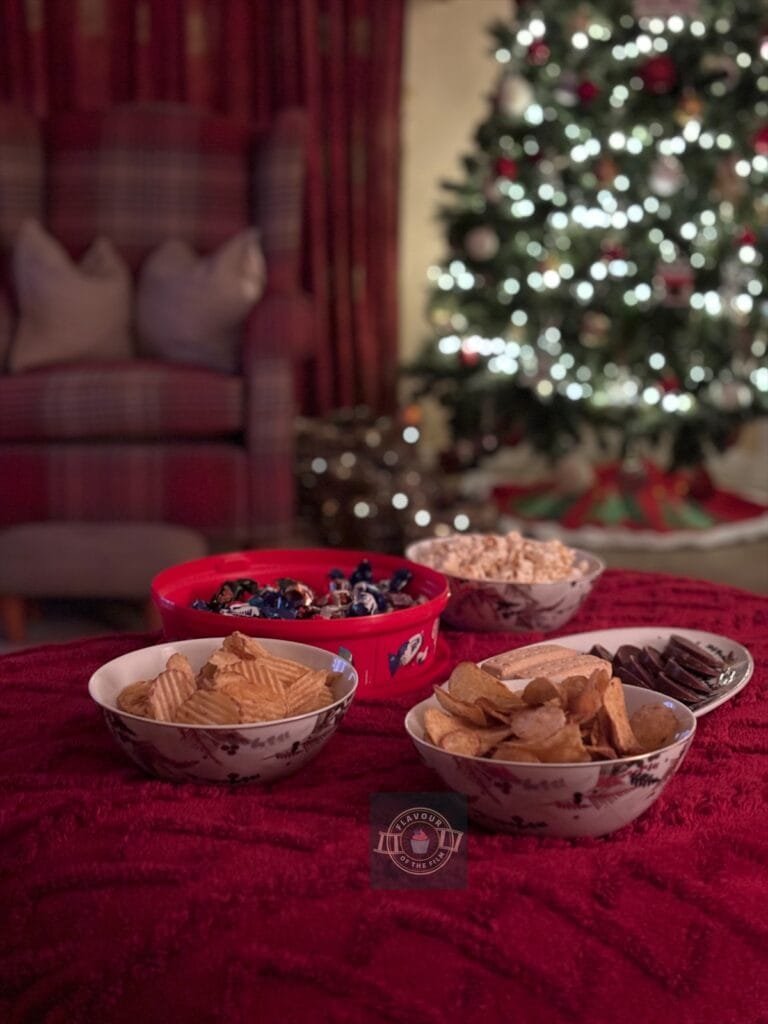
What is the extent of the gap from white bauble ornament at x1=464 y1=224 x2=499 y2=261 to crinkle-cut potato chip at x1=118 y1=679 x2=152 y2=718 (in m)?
3.02

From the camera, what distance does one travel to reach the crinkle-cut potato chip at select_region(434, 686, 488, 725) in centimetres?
84

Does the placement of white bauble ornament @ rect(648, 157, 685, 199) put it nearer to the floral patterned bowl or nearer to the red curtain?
the red curtain

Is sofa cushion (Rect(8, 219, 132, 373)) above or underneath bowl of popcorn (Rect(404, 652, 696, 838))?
above

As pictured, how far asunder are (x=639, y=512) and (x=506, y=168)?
121 centimetres

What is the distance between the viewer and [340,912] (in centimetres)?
69

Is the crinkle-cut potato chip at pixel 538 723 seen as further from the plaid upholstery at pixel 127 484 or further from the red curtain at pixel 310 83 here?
the red curtain at pixel 310 83

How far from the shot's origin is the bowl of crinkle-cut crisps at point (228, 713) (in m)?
0.82

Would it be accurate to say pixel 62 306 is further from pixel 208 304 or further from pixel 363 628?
pixel 363 628

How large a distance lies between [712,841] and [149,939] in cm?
38

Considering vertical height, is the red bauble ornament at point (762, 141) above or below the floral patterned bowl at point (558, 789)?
above

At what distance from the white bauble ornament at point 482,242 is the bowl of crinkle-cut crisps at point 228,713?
296cm

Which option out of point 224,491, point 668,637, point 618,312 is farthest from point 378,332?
point 668,637

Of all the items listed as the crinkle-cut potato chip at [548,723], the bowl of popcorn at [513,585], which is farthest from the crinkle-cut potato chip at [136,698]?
the bowl of popcorn at [513,585]

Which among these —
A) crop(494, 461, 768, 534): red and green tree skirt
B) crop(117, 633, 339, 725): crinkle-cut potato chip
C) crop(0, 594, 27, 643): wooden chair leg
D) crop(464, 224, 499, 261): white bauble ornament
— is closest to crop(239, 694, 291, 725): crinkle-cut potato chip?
crop(117, 633, 339, 725): crinkle-cut potato chip
